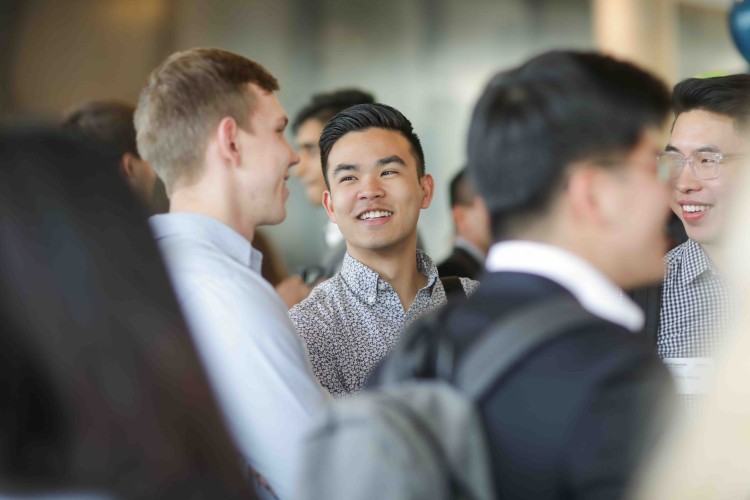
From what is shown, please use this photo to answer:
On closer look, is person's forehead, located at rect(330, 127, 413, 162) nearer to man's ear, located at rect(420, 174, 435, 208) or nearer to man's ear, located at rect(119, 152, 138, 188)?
man's ear, located at rect(420, 174, 435, 208)

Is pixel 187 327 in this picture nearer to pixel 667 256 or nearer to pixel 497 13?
pixel 667 256

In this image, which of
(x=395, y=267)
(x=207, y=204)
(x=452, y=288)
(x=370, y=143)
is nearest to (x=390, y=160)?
(x=370, y=143)

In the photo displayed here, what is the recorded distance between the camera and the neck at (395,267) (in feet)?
9.17

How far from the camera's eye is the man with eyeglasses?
2.50 metres

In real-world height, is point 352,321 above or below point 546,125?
below

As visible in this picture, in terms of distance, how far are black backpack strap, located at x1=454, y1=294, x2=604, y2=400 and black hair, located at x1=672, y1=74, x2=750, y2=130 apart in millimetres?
1671

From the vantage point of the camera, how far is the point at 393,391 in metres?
1.28

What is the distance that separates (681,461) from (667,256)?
62.5 inches

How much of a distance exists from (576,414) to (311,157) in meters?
3.40

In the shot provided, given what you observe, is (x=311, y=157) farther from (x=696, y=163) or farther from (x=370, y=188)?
(x=696, y=163)

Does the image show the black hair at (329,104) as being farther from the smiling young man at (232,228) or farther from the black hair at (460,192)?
the smiling young man at (232,228)

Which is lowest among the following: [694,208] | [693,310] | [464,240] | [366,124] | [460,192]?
[464,240]

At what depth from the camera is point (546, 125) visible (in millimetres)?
1373

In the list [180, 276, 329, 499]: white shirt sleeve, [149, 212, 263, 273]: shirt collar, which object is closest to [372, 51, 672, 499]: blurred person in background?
[180, 276, 329, 499]: white shirt sleeve
